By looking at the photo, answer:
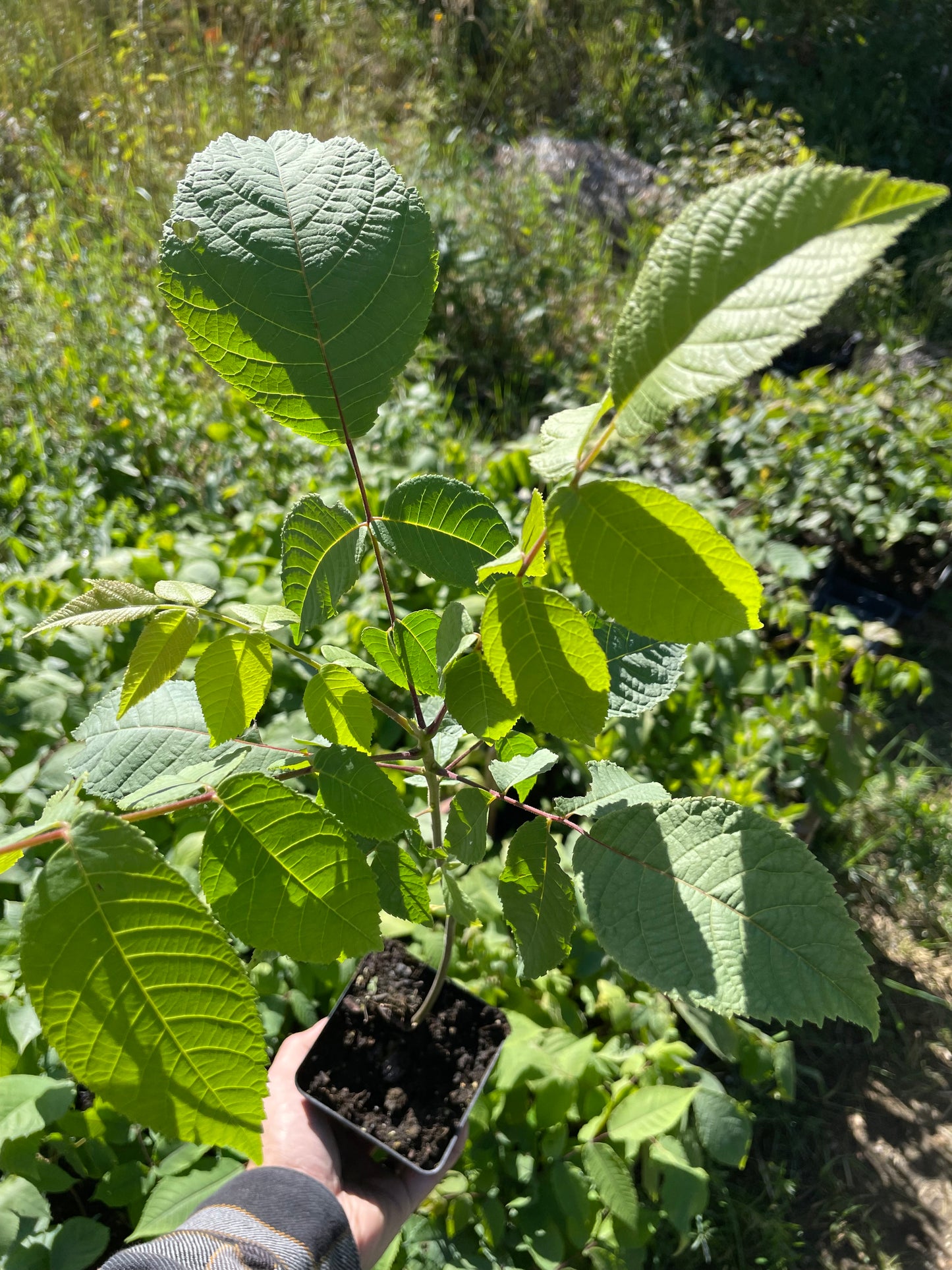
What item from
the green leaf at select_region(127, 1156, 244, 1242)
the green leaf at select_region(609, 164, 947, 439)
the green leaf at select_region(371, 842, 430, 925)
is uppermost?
the green leaf at select_region(609, 164, 947, 439)

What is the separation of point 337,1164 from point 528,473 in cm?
197

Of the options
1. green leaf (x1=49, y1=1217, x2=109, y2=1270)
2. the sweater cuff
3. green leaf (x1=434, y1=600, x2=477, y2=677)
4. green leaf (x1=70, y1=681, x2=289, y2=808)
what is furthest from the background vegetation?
green leaf (x1=434, y1=600, x2=477, y2=677)

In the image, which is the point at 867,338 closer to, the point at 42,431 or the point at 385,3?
the point at 42,431

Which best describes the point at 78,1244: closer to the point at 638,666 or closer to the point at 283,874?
the point at 283,874

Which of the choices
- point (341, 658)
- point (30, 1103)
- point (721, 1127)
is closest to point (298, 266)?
point (341, 658)

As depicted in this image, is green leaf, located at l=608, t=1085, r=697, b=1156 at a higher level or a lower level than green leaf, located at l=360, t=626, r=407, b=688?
lower

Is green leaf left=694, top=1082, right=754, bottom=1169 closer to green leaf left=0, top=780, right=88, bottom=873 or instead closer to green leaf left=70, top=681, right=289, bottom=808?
green leaf left=70, top=681, right=289, bottom=808

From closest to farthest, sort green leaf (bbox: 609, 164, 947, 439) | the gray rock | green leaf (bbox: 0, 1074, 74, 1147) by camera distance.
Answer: green leaf (bbox: 609, 164, 947, 439)
green leaf (bbox: 0, 1074, 74, 1147)
the gray rock

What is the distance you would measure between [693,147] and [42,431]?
5.28 m

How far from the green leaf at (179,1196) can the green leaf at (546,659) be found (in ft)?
3.64

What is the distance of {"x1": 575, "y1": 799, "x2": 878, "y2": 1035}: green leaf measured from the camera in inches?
25.2

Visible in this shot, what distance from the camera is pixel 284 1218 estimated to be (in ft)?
3.54

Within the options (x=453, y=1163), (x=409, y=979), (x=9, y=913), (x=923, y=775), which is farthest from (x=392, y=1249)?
(x=923, y=775)

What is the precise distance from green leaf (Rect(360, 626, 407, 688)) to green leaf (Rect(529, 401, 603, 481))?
340 millimetres
